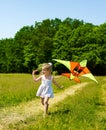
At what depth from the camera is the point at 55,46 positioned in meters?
94.0

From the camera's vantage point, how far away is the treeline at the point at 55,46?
289 ft

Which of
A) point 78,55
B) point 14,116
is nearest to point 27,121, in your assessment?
point 14,116

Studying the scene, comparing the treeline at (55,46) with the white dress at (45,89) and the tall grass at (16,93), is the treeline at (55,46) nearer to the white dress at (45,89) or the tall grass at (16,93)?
the tall grass at (16,93)

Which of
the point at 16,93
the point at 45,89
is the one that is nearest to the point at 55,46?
the point at 16,93

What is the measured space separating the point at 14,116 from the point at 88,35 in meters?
78.4

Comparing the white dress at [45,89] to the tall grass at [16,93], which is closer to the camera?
the white dress at [45,89]

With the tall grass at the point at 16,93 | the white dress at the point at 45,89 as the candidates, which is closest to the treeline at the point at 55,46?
the tall grass at the point at 16,93

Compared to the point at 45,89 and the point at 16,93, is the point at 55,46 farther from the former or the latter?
the point at 45,89

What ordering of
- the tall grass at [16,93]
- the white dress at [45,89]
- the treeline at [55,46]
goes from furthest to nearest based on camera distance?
the treeline at [55,46], the tall grass at [16,93], the white dress at [45,89]

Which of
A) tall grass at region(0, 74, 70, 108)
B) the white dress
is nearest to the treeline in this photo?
tall grass at region(0, 74, 70, 108)

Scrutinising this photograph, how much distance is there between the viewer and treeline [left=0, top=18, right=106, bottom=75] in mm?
88125

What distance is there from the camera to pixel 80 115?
42.1ft

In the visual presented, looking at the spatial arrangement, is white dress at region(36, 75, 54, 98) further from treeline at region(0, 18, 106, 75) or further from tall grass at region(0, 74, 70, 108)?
treeline at region(0, 18, 106, 75)

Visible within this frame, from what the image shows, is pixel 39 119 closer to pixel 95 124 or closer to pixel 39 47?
pixel 95 124
